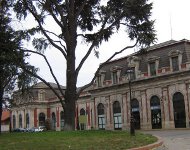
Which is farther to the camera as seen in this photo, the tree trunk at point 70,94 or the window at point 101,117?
the window at point 101,117

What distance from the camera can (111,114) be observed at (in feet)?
222

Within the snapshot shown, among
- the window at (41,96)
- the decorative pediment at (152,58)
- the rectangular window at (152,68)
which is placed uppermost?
the decorative pediment at (152,58)

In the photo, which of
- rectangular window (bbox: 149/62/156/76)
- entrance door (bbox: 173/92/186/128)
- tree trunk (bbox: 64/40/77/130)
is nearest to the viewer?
tree trunk (bbox: 64/40/77/130)

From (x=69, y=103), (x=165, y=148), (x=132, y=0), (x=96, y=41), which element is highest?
(x=132, y=0)

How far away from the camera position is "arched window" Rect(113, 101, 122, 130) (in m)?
65.9

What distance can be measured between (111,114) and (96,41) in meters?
39.8

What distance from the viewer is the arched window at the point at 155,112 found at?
2282 inches

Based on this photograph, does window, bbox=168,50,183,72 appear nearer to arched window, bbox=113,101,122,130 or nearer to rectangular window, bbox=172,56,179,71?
rectangular window, bbox=172,56,179,71

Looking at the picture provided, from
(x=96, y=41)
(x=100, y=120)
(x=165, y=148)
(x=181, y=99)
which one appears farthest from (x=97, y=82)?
(x=165, y=148)

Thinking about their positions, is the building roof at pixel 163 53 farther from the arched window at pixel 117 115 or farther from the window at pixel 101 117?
the window at pixel 101 117

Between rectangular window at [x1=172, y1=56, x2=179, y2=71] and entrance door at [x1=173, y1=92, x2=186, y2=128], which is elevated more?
rectangular window at [x1=172, y1=56, x2=179, y2=71]

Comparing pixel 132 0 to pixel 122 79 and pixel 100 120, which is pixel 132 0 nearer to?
pixel 122 79

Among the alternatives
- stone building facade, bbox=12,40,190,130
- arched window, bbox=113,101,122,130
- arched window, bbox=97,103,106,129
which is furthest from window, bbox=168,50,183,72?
arched window, bbox=97,103,106,129

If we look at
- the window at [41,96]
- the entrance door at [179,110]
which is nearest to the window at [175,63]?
the entrance door at [179,110]
